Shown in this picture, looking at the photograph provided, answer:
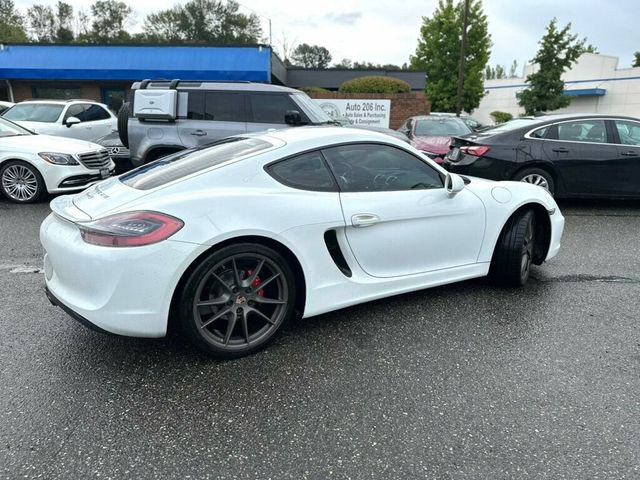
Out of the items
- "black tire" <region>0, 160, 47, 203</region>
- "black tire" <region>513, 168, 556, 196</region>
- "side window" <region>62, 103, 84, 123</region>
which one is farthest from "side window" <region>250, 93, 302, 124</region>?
"side window" <region>62, 103, 84, 123</region>

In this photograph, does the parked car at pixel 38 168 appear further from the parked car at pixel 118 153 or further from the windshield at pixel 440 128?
the windshield at pixel 440 128

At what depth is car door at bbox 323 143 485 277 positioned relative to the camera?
322 centimetres

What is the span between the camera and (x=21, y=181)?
7484mm

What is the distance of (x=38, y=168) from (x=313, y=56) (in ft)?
275

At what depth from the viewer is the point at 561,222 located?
428cm

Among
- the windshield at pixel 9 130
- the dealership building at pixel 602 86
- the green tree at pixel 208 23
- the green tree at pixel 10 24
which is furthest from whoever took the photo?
the green tree at pixel 208 23

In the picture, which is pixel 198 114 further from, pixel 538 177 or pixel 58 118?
pixel 58 118

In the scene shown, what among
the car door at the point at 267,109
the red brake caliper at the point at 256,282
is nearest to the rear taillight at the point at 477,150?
the car door at the point at 267,109

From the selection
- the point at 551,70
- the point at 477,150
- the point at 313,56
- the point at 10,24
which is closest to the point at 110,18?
the point at 10,24

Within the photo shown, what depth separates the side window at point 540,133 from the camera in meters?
7.13

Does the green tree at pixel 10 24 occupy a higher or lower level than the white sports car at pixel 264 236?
higher

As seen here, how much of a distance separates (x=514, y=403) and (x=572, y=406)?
0.31m

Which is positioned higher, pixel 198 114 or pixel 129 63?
pixel 129 63

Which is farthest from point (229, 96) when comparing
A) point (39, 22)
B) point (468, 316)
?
point (39, 22)
